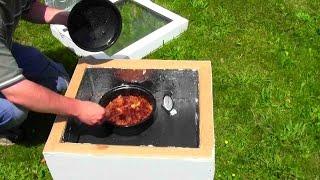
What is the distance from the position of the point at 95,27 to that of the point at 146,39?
1350 millimetres

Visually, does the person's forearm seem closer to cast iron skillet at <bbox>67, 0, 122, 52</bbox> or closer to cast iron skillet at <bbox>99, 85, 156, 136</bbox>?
Result: cast iron skillet at <bbox>99, 85, 156, 136</bbox>

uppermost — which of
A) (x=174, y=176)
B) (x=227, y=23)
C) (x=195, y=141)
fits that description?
(x=227, y=23)

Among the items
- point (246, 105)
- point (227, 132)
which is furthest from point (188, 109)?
point (246, 105)

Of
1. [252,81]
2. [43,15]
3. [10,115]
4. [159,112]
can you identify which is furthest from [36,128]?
[252,81]

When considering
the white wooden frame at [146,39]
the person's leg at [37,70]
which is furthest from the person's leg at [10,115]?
the white wooden frame at [146,39]

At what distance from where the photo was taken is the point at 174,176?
9.52 ft

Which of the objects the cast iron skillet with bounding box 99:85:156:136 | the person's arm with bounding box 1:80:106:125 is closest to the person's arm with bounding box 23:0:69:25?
the cast iron skillet with bounding box 99:85:156:136

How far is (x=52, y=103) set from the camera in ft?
9.43

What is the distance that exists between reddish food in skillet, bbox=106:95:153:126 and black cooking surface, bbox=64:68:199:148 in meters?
0.08

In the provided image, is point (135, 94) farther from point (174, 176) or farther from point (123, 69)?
point (174, 176)

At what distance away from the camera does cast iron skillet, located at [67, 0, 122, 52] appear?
11.2 feet

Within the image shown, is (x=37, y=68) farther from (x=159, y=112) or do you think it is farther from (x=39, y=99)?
(x=159, y=112)

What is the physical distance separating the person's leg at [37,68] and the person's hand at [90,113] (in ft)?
4.00

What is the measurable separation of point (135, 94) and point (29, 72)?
123cm
